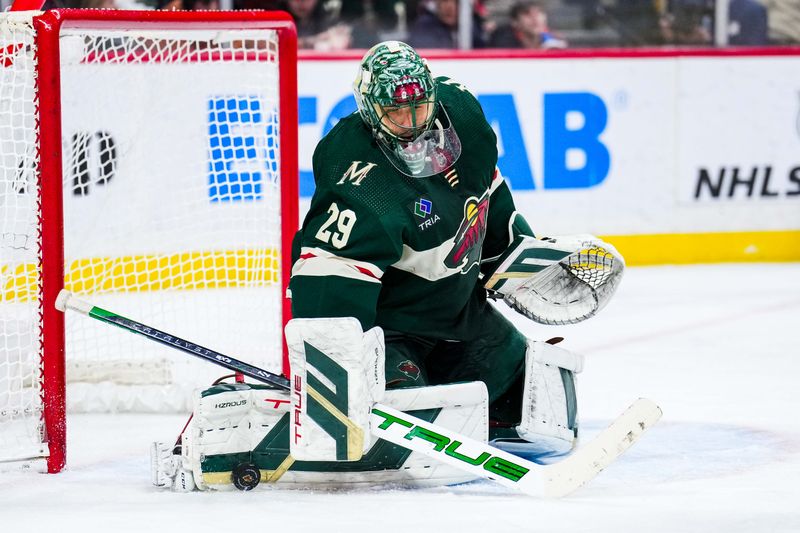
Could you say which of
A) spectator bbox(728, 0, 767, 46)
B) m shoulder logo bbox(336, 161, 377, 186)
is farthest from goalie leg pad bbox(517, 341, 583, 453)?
spectator bbox(728, 0, 767, 46)

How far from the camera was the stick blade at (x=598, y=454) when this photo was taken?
254cm

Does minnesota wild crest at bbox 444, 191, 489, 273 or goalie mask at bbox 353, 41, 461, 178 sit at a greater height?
goalie mask at bbox 353, 41, 461, 178

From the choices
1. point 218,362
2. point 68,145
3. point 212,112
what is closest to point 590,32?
point 212,112

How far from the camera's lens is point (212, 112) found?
457 centimetres

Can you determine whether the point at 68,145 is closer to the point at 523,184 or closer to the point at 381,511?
the point at 523,184

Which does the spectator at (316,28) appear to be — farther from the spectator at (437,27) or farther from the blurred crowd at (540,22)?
the spectator at (437,27)

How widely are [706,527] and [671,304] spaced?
264cm

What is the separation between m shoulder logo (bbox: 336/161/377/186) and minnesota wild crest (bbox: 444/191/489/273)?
0.77 feet

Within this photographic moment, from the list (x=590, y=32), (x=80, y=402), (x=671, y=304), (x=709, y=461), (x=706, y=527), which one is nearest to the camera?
(x=706, y=527)

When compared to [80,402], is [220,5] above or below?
above

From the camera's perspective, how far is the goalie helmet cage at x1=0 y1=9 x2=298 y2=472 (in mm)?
2834

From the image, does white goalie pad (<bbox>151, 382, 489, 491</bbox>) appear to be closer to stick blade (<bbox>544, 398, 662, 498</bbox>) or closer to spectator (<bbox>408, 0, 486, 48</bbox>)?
stick blade (<bbox>544, 398, 662, 498</bbox>)

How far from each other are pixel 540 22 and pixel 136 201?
2.28 m

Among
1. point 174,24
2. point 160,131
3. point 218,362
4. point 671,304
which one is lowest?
point 671,304
